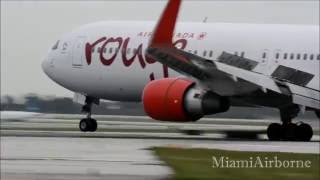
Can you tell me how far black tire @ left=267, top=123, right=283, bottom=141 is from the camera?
34281 mm

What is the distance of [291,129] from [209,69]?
14.1 feet

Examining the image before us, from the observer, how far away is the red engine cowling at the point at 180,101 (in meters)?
31.3

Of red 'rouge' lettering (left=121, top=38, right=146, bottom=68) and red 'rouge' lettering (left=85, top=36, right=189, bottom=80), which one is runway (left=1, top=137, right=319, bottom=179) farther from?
red 'rouge' lettering (left=121, top=38, right=146, bottom=68)

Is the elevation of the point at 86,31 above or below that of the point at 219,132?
above

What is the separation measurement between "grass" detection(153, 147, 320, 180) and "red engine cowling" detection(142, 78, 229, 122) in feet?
23.3

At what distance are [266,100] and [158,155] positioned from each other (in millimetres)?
11137

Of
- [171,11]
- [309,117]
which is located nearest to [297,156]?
[171,11]

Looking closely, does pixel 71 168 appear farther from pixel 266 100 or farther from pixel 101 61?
pixel 101 61

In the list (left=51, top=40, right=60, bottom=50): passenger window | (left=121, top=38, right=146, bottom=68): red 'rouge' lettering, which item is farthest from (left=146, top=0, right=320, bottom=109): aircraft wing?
(left=51, top=40, right=60, bottom=50): passenger window

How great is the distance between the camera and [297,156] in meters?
22.3

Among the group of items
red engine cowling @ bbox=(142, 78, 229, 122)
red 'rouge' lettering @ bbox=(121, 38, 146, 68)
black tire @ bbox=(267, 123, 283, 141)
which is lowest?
black tire @ bbox=(267, 123, 283, 141)

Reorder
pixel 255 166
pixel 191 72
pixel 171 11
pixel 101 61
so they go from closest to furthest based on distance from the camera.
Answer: pixel 255 166 < pixel 171 11 < pixel 191 72 < pixel 101 61

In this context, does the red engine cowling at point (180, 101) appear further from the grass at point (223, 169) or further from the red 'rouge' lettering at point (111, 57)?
the grass at point (223, 169)

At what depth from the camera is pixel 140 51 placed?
36344 mm
